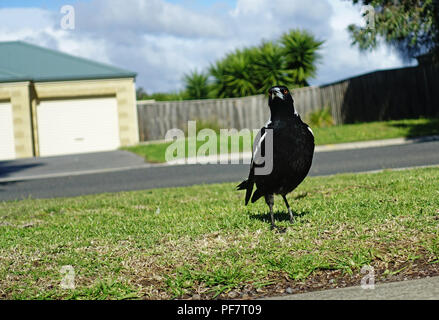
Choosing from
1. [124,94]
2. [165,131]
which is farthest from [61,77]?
[165,131]

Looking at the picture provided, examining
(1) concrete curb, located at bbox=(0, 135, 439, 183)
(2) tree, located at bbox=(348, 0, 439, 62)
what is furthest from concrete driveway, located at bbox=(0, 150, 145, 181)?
(2) tree, located at bbox=(348, 0, 439, 62)

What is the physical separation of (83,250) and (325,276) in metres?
2.08

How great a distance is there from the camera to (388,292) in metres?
2.94

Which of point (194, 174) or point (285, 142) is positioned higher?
point (285, 142)

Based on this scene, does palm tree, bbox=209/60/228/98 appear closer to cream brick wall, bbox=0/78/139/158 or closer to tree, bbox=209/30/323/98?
tree, bbox=209/30/323/98

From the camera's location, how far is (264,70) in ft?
91.8

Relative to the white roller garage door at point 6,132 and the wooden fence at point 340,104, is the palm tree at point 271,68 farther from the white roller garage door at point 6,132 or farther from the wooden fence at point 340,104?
the white roller garage door at point 6,132

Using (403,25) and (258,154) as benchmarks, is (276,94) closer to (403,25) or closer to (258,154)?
(258,154)

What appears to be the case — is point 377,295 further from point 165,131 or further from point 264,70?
point 264,70

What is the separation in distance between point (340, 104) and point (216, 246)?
849 inches

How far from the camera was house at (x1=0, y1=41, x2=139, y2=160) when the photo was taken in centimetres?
2245

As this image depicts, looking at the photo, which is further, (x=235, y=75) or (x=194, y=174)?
(x=235, y=75)

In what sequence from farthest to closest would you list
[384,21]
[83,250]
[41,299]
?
1. [384,21]
2. [83,250]
3. [41,299]
